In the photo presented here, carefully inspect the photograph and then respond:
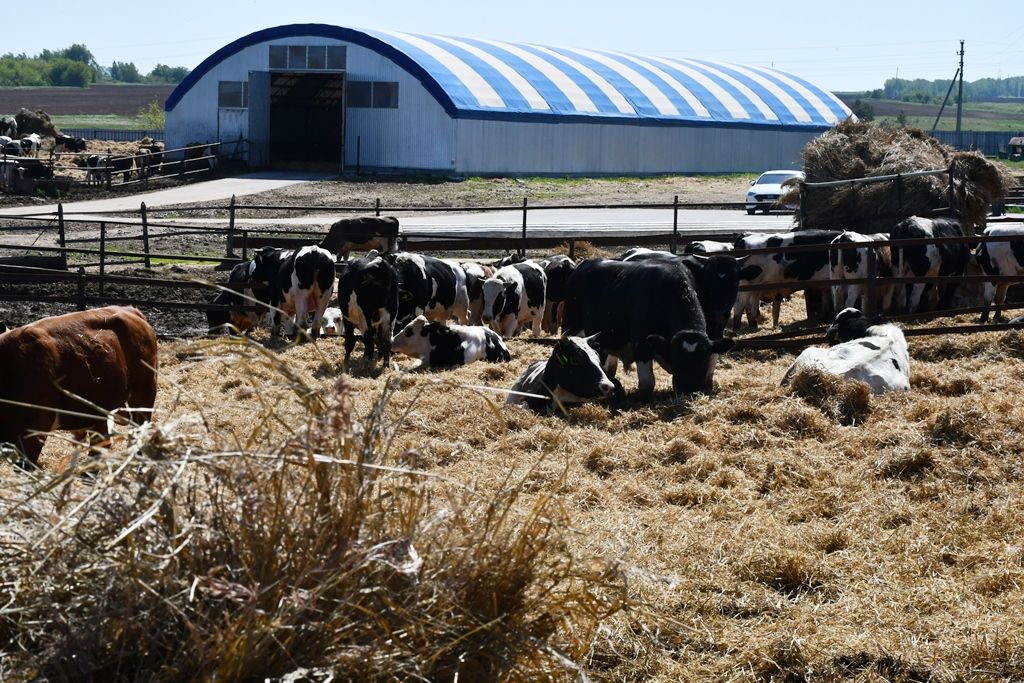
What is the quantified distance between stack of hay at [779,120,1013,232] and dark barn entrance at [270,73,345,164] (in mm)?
31205

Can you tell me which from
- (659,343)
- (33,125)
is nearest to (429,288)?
(659,343)

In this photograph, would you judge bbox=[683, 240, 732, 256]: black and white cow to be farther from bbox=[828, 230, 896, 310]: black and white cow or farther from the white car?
the white car

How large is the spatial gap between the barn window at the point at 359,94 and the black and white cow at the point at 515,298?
31.0 metres

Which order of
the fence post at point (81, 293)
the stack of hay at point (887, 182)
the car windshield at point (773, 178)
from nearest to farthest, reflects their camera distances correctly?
the fence post at point (81, 293), the stack of hay at point (887, 182), the car windshield at point (773, 178)

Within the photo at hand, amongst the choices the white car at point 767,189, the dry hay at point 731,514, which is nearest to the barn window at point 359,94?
the white car at point 767,189

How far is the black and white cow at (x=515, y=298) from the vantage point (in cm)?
1611

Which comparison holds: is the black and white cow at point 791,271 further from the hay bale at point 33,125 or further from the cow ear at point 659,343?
the hay bale at point 33,125

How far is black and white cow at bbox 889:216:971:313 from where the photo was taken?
16203 millimetres

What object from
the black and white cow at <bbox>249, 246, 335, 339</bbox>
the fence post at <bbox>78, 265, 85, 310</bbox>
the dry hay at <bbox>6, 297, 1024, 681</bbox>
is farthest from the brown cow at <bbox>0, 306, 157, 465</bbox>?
the black and white cow at <bbox>249, 246, 335, 339</bbox>

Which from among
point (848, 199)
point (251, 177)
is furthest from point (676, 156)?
point (848, 199)

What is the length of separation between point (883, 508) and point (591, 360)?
3786mm

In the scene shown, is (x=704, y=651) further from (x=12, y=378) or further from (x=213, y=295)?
(x=213, y=295)

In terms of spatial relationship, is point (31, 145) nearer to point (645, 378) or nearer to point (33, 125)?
point (33, 125)

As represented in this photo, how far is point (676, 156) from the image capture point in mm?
53156
